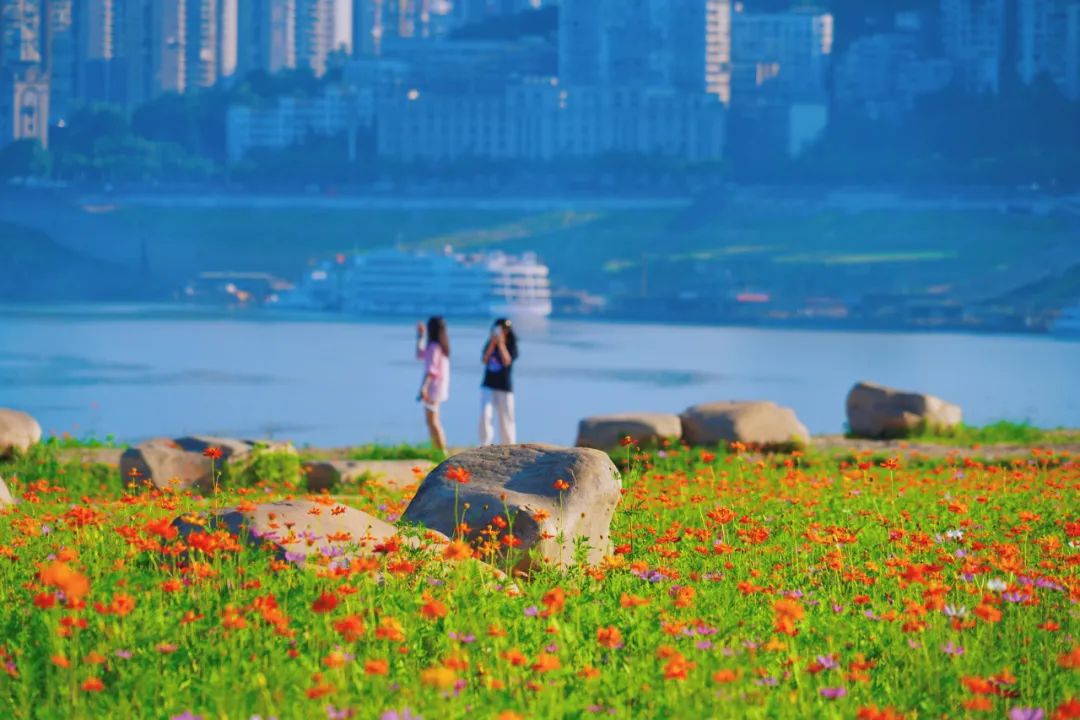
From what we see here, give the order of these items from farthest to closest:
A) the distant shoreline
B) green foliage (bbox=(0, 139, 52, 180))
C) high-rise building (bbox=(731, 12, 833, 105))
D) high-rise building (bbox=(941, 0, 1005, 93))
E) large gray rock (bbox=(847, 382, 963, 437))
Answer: high-rise building (bbox=(731, 12, 833, 105)) < green foliage (bbox=(0, 139, 52, 180)) < high-rise building (bbox=(941, 0, 1005, 93)) < the distant shoreline < large gray rock (bbox=(847, 382, 963, 437))

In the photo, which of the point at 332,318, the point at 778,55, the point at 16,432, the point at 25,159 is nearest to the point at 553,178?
the point at 778,55

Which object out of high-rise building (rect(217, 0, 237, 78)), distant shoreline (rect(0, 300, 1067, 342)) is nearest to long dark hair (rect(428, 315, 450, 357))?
distant shoreline (rect(0, 300, 1067, 342))

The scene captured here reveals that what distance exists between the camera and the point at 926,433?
13359mm

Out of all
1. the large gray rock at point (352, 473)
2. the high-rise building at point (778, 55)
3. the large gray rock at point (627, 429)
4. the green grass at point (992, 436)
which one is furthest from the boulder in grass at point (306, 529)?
the high-rise building at point (778, 55)

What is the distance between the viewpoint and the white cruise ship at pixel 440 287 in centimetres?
8806

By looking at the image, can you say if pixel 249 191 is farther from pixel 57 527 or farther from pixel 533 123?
pixel 57 527

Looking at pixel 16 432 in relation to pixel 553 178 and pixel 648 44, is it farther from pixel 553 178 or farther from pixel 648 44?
pixel 648 44

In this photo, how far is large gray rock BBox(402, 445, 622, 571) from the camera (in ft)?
17.2

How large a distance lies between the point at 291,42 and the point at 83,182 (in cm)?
2293

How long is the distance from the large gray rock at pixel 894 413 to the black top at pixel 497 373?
11.0 feet

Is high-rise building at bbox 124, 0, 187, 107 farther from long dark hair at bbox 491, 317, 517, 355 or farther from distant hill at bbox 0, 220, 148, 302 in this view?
long dark hair at bbox 491, 317, 517, 355

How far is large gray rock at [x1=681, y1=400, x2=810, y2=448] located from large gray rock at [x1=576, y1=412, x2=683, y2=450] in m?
0.12

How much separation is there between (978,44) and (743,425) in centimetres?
8553

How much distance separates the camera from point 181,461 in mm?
9195
